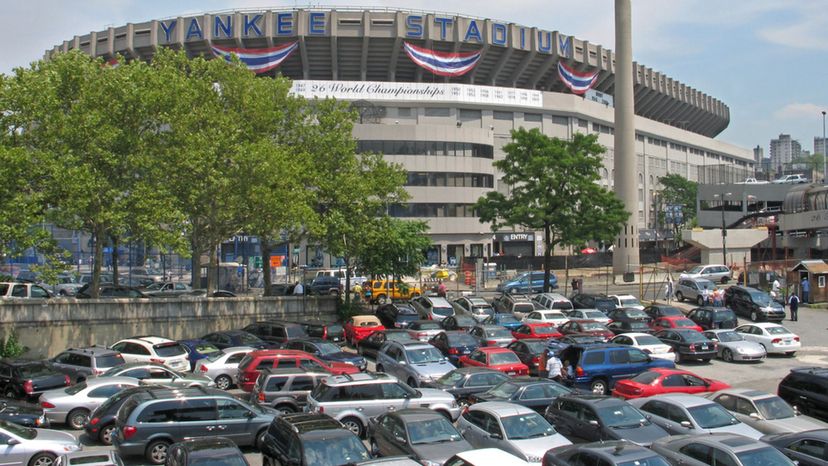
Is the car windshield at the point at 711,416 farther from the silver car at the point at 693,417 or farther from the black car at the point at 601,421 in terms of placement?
the black car at the point at 601,421

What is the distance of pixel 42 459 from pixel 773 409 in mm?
15279

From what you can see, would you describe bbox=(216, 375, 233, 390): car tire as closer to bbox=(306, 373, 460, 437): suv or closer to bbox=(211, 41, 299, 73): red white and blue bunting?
bbox=(306, 373, 460, 437): suv

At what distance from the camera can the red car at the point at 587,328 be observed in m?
29.4

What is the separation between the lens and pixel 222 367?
2305cm

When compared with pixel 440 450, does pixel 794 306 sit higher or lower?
higher

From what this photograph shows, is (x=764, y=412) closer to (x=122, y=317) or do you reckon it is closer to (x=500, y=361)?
(x=500, y=361)

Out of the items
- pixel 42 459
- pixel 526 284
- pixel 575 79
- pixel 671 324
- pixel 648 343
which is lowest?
pixel 42 459

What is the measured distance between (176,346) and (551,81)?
8053cm

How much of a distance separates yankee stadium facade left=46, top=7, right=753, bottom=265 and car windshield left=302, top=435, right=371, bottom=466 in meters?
60.3

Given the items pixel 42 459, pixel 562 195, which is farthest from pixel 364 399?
pixel 562 195

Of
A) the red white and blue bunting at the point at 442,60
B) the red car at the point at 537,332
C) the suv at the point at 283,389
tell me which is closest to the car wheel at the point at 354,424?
the suv at the point at 283,389

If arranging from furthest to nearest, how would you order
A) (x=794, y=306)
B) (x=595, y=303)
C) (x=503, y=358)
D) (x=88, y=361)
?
(x=595, y=303), (x=794, y=306), (x=503, y=358), (x=88, y=361)

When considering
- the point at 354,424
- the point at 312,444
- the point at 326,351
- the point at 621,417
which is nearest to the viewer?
the point at 312,444

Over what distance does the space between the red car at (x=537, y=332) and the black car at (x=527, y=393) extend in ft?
39.4
